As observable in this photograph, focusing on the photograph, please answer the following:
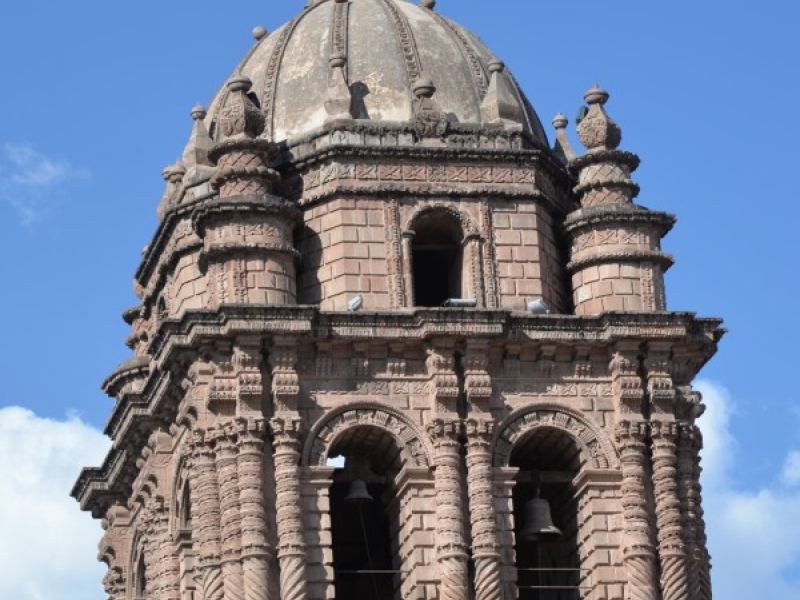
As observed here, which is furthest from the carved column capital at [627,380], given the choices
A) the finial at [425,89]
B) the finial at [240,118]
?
the finial at [240,118]

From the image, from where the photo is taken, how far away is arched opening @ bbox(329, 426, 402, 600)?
5394 centimetres

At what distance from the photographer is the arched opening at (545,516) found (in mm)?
54312

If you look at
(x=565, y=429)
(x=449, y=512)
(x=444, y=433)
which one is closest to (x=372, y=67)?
(x=444, y=433)

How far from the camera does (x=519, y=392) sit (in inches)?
2131

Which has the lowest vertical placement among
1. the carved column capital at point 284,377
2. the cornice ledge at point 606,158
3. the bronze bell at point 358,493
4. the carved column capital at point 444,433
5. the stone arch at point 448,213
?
the bronze bell at point 358,493

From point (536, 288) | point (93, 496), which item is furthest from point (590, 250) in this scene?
point (93, 496)

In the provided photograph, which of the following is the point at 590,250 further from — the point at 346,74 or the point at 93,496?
the point at 93,496

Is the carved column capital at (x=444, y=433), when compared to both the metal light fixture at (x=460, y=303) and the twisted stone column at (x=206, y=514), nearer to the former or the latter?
the metal light fixture at (x=460, y=303)

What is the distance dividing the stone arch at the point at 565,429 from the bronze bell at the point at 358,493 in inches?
90.3

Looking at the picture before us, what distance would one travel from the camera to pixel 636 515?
5347 cm

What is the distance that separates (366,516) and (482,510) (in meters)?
4.07

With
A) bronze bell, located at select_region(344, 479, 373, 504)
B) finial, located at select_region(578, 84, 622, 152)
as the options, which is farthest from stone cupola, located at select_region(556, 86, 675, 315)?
bronze bell, located at select_region(344, 479, 373, 504)

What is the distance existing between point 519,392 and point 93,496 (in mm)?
9469

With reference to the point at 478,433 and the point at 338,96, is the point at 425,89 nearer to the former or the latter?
the point at 338,96
